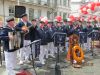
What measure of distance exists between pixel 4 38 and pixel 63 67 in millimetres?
3737

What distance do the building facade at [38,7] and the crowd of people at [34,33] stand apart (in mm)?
23379

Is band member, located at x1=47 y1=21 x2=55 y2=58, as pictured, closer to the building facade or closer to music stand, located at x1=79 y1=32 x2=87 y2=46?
music stand, located at x1=79 y1=32 x2=87 y2=46

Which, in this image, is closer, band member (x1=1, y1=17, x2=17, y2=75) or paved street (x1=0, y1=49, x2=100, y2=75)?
band member (x1=1, y1=17, x2=17, y2=75)

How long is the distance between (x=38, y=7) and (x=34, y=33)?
3951 cm

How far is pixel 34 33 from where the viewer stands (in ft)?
41.1

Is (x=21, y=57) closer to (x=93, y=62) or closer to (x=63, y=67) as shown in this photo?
(x=63, y=67)

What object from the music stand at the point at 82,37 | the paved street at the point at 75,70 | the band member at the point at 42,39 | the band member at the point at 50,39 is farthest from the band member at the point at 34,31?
the music stand at the point at 82,37

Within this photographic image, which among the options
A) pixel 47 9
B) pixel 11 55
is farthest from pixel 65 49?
pixel 47 9

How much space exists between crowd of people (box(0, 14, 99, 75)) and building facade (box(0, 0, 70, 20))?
920 inches

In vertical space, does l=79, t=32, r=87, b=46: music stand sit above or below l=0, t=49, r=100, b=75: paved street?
above

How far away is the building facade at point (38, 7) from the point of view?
4139cm

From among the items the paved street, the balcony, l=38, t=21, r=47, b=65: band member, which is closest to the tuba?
the paved street

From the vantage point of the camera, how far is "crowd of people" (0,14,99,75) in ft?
30.2

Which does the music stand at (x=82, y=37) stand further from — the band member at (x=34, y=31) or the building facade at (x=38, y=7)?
the building facade at (x=38, y=7)
